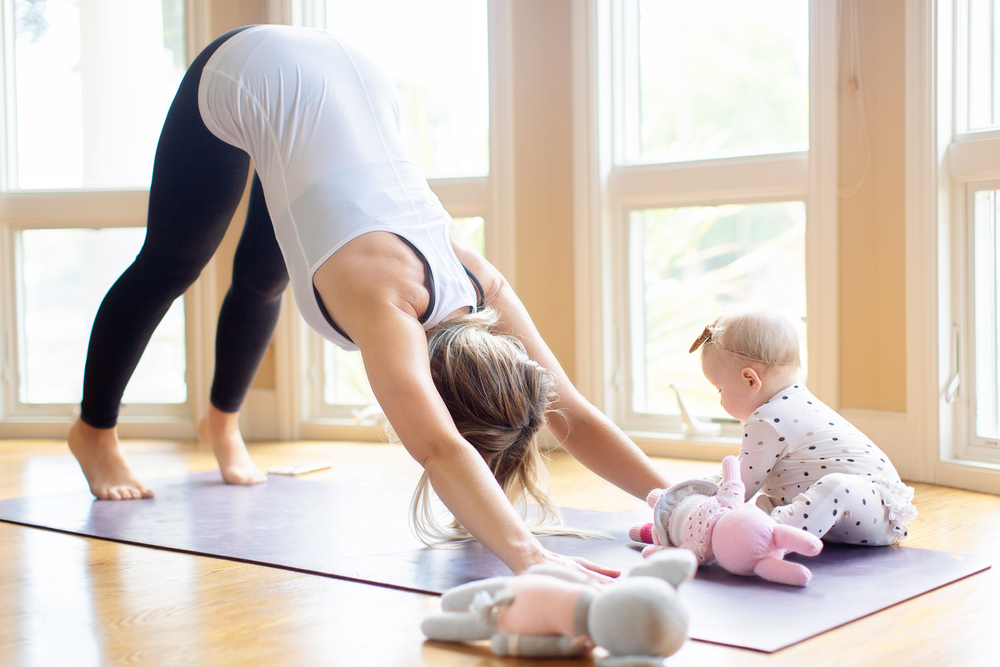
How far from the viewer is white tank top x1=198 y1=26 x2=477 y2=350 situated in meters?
1.70

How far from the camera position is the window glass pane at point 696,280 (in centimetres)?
304

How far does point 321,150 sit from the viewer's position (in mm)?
1812

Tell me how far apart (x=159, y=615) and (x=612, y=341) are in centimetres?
209

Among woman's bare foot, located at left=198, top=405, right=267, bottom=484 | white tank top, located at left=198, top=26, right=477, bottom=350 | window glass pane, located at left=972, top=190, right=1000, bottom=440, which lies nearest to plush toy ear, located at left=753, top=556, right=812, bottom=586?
white tank top, located at left=198, top=26, right=477, bottom=350

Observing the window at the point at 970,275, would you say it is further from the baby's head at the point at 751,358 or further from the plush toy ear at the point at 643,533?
the plush toy ear at the point at 643,533

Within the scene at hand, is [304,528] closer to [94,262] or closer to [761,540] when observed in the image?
[761,540]

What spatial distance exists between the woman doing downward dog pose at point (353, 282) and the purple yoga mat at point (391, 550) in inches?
5.4

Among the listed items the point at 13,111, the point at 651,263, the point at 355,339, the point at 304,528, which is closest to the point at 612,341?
the point at 651,263

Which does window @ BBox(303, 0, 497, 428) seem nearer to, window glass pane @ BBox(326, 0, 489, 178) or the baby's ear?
window glass pane @ BBox(326, 0, 489, 178)

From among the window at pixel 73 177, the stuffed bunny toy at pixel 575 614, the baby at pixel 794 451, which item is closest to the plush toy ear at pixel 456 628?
the stuffed bunny toy at pixel 575 614

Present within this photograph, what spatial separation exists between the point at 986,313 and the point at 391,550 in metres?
1.84

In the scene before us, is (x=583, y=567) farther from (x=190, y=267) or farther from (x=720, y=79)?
(x=720, y=79)

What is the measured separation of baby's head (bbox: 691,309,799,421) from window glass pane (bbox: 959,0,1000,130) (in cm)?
130

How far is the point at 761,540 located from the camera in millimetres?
1480
